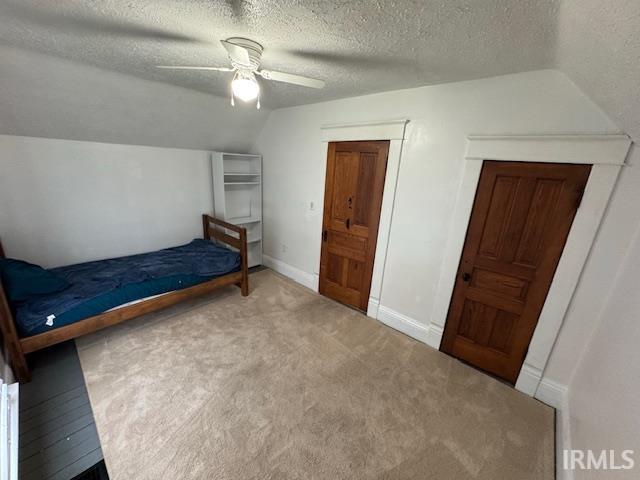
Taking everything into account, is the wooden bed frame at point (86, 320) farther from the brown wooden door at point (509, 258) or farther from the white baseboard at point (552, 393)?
the white baseboard at point (552, 393)

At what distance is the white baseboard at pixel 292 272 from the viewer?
3.46 meters

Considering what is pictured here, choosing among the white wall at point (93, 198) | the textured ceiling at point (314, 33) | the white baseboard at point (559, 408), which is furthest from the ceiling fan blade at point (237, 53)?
the white baseboard at point (559, 408)

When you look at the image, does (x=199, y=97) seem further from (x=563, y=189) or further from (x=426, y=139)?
(x=563, y=189)

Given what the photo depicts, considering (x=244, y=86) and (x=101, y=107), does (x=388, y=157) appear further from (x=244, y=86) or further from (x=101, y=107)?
(x=101, y=107)

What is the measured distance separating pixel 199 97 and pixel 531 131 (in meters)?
3.03

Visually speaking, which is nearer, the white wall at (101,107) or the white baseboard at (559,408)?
the white baseboard at (559,408)

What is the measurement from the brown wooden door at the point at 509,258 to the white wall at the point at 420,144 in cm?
24

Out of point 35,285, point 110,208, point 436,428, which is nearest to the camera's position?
point 436,428

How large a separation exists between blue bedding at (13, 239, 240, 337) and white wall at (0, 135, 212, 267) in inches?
9.6

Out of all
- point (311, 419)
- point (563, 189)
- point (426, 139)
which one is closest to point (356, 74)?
point (426, 139)

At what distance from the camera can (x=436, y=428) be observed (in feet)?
5.52

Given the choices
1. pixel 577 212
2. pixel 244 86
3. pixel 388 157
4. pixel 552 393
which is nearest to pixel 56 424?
pixel 244 86

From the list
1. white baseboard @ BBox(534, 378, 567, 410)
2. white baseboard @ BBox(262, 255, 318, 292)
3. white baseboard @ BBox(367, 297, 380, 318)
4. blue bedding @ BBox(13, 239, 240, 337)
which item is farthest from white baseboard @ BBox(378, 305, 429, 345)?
blue bedding @ BBox(13, 239, 240, 337)

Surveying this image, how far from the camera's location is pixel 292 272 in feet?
12.2
